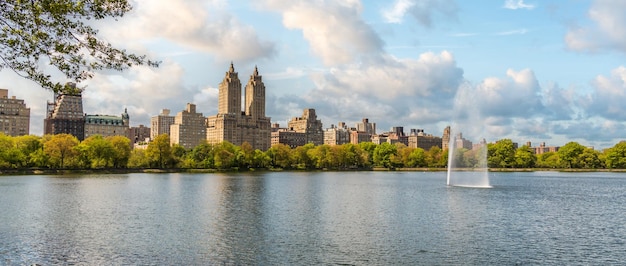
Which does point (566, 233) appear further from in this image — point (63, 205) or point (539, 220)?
point (63, 205)

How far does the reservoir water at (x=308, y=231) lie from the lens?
28.4m

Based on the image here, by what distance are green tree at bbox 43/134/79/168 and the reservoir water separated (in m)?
77.9

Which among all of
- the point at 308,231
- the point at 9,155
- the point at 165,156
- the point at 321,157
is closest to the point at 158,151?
the point at 165,156

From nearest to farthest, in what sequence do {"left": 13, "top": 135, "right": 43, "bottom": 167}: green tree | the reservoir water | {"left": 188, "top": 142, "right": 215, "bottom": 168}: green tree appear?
the reservoir water → {"left": 13, "top": 135, "right": 43, "bottom": 167}: green tree → {"left": 188, "top": 142, "right": 215, "bottom": 168}: green tree

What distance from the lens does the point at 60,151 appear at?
5182 inches

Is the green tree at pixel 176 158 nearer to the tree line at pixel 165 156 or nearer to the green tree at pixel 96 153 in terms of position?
the tree line at pixel 165 156

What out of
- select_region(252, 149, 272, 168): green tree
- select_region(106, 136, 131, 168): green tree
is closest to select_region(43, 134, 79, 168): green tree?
select_region(106, 136, 131, 168): green tree

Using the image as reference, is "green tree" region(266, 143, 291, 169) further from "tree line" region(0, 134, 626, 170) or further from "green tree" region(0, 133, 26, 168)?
"green tree" region(0, 133, 26, 168)

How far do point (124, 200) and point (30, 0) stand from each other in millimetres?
43656

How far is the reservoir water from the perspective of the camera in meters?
28.4

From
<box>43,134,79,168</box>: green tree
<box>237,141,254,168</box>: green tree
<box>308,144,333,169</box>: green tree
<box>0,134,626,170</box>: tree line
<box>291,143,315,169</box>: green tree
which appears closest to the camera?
<box>0,134,626,170</box>: tree line

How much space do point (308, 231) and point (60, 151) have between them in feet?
371

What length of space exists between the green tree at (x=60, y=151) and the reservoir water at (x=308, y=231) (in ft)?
256

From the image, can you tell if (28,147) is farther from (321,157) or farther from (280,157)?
(321,157)
